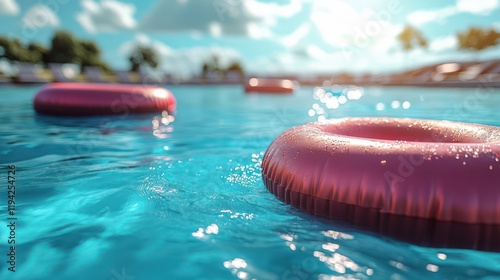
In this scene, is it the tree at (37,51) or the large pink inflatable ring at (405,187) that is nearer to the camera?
the large pink inflatable ring at (405,187)

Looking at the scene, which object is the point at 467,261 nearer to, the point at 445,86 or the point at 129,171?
the point at 129,171

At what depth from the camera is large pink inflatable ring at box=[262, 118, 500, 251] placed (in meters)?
2.13

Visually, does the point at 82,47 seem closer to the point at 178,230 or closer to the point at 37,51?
the point at 37,51

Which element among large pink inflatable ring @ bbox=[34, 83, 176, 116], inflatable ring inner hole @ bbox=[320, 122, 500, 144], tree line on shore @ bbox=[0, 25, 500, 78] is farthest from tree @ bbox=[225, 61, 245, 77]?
inflatable ring inner hole @ bbox=[320, 122, 500, 144]

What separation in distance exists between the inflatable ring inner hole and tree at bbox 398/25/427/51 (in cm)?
4330

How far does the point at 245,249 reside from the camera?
7.10 ft

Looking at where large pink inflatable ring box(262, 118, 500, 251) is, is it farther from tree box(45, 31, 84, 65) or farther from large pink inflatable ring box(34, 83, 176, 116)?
tree box(45, 31, 84, 65)

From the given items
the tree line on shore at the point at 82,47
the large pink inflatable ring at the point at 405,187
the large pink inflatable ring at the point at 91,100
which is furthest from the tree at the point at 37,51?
the large pink inflatable ring at the point at 405,187

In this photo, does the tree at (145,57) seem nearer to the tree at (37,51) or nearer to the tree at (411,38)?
the tree at (37,51)

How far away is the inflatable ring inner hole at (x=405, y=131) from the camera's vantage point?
10.4ft

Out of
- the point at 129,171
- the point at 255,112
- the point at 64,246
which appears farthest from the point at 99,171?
the point at 255,112

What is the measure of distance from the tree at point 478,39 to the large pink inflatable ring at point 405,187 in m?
43.1

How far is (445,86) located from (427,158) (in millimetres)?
21153

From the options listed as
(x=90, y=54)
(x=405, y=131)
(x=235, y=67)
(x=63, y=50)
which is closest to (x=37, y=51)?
(x=63, y=50)
